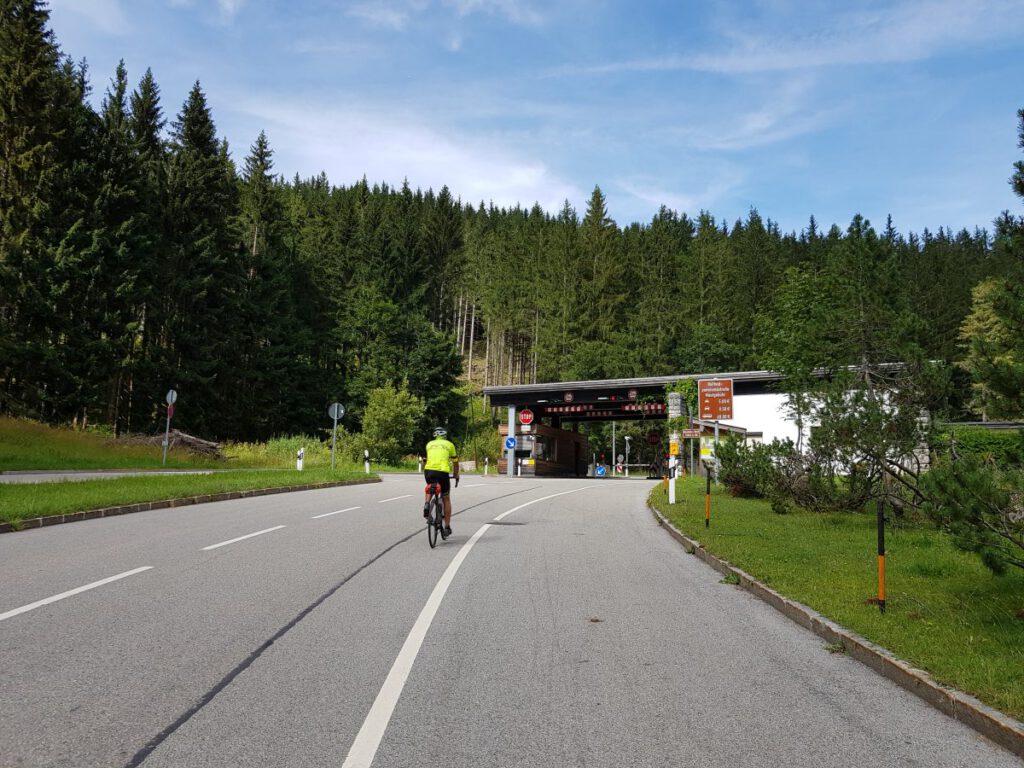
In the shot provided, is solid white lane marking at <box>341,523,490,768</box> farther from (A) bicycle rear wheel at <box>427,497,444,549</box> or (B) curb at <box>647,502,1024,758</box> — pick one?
(A) bicycle rear wheel at <box>427,497,444,549</box>

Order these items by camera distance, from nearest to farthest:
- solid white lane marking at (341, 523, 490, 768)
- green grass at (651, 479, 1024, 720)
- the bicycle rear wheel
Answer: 1. solid white lane marking at (341, 523, 490, 768)
2. green grass at (651, 479, 1024, 720)
3. the bicycle rear wheel

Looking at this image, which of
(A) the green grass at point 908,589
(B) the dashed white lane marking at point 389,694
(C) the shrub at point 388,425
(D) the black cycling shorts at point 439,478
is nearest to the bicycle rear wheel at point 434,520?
(D) the black cycling shorts at point 439,478

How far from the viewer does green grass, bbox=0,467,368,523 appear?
1398 cm

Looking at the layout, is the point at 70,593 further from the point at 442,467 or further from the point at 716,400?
the point at 716,400

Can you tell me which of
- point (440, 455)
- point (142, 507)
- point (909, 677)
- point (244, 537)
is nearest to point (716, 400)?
point (440, 455)

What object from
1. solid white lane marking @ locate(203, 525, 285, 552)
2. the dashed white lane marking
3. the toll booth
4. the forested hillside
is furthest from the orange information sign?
the toll booth

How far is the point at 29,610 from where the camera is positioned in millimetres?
6602

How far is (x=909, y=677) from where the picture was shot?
16.9 feet

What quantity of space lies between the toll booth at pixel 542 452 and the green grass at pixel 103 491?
26501 millimetres

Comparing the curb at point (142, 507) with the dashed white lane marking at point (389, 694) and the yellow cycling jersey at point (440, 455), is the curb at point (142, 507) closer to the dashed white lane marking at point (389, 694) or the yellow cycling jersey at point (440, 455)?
the yellow cycling jersey at point (440, 455)

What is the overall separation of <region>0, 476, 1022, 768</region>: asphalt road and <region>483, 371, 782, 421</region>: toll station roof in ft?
123

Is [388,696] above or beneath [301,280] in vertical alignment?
beneath

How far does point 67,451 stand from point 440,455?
25.0 m

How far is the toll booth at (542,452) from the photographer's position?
5097 cm
